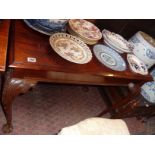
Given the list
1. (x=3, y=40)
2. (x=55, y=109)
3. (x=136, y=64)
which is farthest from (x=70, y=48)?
(x=55, y=109)

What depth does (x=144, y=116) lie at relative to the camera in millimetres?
2234

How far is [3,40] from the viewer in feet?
4.04

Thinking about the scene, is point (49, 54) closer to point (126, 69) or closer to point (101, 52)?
point (101, 52)

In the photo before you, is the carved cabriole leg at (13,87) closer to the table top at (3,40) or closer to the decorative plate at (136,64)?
the table top at (3,40)

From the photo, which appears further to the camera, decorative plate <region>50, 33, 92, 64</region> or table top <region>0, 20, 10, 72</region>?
decorative plate <region>50, 33, 92, 64</region>

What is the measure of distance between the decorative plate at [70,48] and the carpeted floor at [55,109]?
2.12 feet

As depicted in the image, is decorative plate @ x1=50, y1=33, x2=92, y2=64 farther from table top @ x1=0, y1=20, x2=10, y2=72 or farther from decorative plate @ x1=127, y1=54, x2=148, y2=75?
decorative plate @ x1=127, y1=54, x2=148, y2=75

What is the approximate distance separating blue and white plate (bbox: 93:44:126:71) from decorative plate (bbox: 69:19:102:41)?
76mm

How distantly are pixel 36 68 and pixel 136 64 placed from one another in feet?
2.64

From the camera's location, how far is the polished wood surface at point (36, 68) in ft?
4.09

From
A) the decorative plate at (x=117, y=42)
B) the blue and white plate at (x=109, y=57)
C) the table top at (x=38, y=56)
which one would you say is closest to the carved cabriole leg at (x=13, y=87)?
the table top at (x=38, y=56)

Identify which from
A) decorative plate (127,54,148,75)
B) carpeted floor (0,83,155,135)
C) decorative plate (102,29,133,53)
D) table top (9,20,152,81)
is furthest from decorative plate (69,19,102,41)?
carpeted floor (0,83,155,135)

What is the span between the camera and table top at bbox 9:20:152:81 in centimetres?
124

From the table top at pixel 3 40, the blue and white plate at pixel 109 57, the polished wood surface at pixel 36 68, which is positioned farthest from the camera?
the blue and white plate at pixel 109 57
